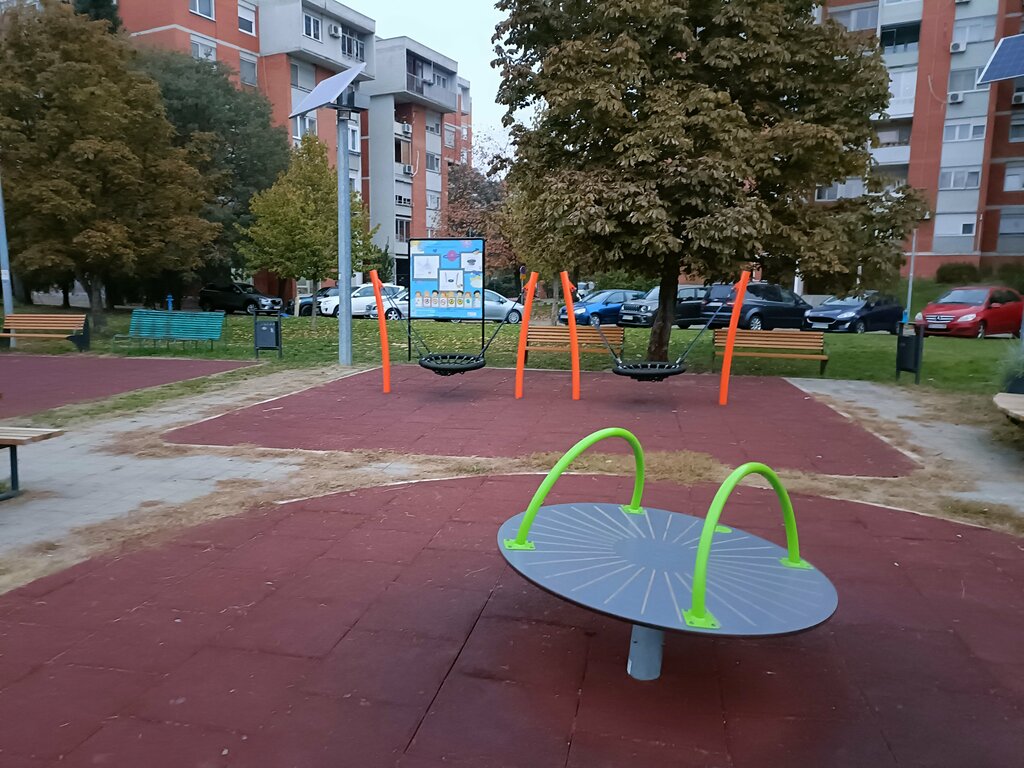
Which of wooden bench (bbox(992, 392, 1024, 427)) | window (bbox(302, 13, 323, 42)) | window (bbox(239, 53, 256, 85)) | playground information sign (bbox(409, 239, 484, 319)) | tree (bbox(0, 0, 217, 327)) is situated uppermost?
window (bbox(302, 13, 323, 42))

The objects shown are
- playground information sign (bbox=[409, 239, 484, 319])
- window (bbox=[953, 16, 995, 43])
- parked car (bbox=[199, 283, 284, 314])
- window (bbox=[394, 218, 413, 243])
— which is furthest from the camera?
window (bbox=[394, 218, 413, 243])

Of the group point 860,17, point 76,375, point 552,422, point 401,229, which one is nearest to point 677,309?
point 552,422

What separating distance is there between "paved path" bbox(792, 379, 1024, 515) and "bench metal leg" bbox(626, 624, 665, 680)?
3890 millimetres

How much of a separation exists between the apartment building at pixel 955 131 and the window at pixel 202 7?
3348 cm

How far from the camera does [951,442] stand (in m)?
7.87

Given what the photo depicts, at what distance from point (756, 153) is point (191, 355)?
11871 millimetres

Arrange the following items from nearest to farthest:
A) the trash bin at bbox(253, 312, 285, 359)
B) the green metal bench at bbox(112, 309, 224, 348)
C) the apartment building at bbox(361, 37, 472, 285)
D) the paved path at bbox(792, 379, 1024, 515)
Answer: the paved path at bbox(792, 379, 1024, 515) → the trash bin at bbox(253, 312, 285, 359) → the green metal bench at bbox(112, 309, 224, 348) → the apartment building at bbox(361, 37, 472, 285)

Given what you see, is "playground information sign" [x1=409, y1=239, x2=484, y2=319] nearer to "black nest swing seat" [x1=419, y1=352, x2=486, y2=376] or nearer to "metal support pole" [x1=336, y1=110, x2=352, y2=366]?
"black nest swing seat" [x1=419, y1=352, x2=486, y2=376]

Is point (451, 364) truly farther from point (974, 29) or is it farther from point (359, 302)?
point (974, 29)

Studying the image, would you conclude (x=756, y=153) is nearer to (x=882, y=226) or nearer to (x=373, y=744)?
(x=882, y=226)

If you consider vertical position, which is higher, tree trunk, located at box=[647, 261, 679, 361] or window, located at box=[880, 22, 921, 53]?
window, located at box=[880, 22, 921, 53]

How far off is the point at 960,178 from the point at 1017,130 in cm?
384

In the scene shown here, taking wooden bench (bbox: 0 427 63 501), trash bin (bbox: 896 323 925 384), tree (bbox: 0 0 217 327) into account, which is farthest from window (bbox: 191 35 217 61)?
wooden bench (bbox: 0 427 63 501)

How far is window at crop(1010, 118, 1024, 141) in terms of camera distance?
130 ft
